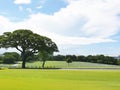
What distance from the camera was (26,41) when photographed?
7525 cm

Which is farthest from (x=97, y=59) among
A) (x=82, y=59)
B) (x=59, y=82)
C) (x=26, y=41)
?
(x=59, y=82)

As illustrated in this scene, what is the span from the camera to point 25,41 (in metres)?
75.3

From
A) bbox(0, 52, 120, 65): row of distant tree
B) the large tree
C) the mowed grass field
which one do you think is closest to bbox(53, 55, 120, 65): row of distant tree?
bbox(0, 52, 120, 65): row of distant tree

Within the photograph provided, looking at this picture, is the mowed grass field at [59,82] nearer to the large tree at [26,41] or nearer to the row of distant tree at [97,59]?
the large tree at [26,41]

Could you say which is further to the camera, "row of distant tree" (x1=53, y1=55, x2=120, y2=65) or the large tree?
"row of distant tree" (x1=53, y1=55, x2=120, y2=65)

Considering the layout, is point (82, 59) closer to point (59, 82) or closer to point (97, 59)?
point (97, 59)

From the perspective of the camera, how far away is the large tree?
7406 centimetres

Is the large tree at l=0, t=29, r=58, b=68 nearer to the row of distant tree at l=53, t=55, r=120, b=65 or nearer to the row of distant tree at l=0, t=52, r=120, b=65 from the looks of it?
the row of distant tree at l=0, t=52, r=120, b=65

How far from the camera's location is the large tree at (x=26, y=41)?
74062 millimetres

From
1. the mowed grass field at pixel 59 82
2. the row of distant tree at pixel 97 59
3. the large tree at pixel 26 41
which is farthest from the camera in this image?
the row of distant tree at pixel 97 59

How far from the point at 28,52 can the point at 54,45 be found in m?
7.25

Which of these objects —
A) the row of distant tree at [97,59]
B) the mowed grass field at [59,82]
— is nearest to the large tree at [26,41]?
the row of distant tree at [97,59]

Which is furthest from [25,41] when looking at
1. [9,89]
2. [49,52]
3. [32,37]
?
[9,89]

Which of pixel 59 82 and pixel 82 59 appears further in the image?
pixel 82 59
